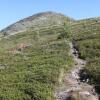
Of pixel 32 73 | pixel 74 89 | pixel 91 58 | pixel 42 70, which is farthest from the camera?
pixel 91 58

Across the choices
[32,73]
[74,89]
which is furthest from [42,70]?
[74,89]

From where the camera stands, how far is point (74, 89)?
111 feet

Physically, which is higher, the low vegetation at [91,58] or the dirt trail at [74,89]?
the low vegetation at [91,58]

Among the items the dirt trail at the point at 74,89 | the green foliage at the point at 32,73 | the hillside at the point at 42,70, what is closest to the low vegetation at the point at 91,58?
the hillside at the point at 42,70

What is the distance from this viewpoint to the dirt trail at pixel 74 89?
3200 cm

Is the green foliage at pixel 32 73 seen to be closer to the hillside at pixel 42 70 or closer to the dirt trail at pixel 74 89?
the hillside at pixel 42 70

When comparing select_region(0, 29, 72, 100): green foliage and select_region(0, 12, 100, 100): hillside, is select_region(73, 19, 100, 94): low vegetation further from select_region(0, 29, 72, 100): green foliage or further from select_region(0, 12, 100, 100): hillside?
select_region(0, 29, 72, 100): green foliage

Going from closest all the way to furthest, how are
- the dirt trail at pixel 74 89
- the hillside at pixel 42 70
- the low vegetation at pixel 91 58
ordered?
the dirt trail at pixel 74 89 → the hillside at pixel 42 70 → the low vegetation at pixel 91 58

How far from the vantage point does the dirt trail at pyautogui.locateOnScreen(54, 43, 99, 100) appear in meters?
32.0

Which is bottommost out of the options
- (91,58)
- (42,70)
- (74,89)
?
(74,89)

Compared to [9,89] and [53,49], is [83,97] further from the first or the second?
[53,49]

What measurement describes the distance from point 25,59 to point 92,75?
14636mm

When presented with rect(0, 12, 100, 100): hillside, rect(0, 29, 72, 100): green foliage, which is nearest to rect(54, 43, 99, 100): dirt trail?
rect(0, 12, 100, 100): hillside

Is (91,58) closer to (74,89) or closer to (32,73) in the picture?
(32,73)
